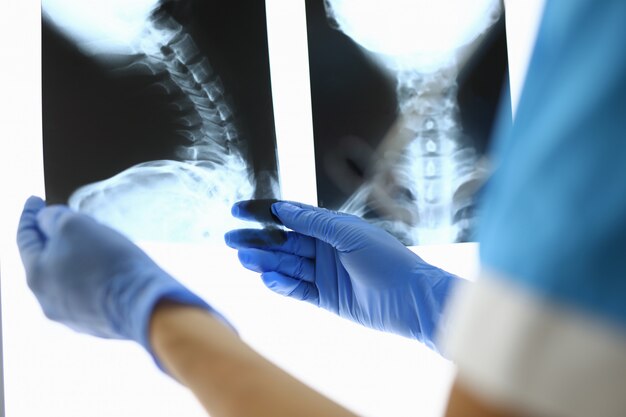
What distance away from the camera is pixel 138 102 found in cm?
82

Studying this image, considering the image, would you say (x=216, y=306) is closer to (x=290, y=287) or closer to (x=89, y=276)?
(x=290, y=287)

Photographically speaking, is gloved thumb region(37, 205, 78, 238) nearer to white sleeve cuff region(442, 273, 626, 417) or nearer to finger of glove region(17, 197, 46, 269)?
finger of glove region(17, 197, 46, 269)

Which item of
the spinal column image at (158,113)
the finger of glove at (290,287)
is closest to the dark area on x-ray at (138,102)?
the spinal column image at (158,113)

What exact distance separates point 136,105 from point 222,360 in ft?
1.52

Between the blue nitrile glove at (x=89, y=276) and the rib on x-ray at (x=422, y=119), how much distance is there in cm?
40

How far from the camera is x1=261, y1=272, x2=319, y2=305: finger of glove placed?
897 mm

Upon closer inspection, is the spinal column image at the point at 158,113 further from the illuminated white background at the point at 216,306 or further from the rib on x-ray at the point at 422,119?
the rib on x-ray at the point at 422,119

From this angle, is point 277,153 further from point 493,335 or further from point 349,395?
point 493,335

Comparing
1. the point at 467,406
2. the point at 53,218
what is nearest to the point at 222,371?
the point at 467,406

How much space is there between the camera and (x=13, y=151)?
81 cm

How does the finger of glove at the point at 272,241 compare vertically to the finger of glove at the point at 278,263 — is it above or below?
above

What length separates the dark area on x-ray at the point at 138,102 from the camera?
31.4 inches

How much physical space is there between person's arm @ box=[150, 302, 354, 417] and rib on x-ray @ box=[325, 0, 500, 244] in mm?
471

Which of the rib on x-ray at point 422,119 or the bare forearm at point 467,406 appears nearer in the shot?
the bare forearm at point 467,406
